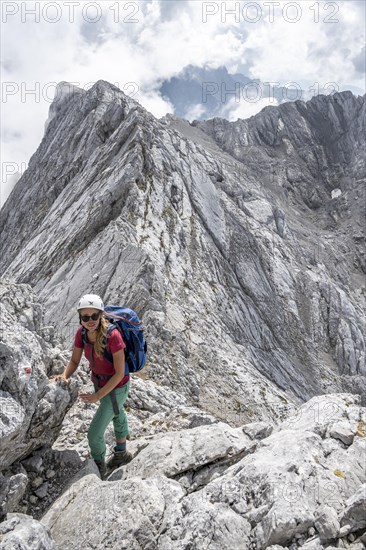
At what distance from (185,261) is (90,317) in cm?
2355

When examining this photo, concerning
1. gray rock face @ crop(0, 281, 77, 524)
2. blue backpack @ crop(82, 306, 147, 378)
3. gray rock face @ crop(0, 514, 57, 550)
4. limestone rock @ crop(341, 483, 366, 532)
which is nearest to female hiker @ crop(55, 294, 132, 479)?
blue backpack @ crop(82, 306, 147, 378)

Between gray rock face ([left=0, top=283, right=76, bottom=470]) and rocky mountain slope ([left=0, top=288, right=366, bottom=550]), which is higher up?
gray rock face ([left=0, top=283, right=76, bottom=470])

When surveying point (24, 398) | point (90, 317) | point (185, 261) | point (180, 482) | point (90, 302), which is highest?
point (185, 261)

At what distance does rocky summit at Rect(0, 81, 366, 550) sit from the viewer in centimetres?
619

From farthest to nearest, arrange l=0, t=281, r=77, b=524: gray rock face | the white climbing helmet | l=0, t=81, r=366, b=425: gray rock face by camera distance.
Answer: l=0, t=81, r=366, b=425: gray rock face → the white climbing helmet → l=0, t=281, r=77, b=524: gray rock face

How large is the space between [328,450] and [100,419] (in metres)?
4.58

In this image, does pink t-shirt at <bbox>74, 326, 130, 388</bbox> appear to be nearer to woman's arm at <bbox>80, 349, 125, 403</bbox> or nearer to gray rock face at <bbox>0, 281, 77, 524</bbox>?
woman's arm at <bbox>80, 349, 125, 403</bbox>

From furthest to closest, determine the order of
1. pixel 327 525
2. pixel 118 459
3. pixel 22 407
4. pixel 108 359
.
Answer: pixel 118 459 < pixel 108 359 < pixel 22 407 < pixel 327 525

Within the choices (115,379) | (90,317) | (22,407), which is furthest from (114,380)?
(22,407)

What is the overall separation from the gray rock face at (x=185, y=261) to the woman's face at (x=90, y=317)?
11.3 m

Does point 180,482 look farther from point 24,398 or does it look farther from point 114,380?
point 24,398

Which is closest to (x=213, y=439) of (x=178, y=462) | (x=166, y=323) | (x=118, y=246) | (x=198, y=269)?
(x=178, y=462)

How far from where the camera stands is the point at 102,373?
7.63 meters

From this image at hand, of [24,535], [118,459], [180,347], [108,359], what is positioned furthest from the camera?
[180,347]
